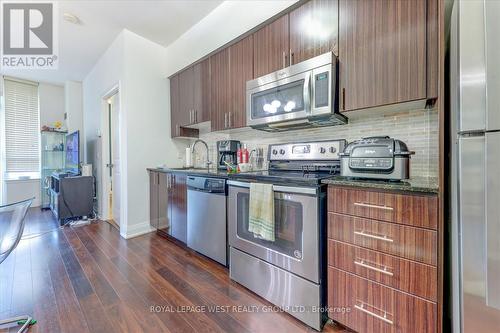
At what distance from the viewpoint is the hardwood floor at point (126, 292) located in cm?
141

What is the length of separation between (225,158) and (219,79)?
913 mm

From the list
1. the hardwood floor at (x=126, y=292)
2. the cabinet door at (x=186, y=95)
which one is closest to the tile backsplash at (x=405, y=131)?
the hardwood floor at (x=126, y=292)

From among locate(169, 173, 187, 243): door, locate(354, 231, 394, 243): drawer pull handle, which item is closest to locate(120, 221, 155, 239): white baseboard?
locate(169, 173, 187, 243): door

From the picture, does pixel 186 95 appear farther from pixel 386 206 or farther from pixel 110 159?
pixel 386 206

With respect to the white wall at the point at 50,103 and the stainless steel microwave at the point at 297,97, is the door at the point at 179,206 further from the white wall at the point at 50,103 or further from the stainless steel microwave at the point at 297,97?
the white wall at the point at 50,103

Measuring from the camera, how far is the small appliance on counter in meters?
1.20

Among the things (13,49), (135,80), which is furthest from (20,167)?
(135,80)

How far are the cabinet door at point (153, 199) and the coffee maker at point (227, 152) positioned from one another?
39.5 inches

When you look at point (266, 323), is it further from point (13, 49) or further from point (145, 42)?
point (13, 49)

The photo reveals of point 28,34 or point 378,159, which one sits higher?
point 28,34

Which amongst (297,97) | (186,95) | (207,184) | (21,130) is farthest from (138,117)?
(21,130)

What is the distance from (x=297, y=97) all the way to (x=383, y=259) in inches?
49.3

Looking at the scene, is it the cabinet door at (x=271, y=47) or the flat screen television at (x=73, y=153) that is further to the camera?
the flat screen television at (x=73, y=153)

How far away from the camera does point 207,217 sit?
2.17 m
